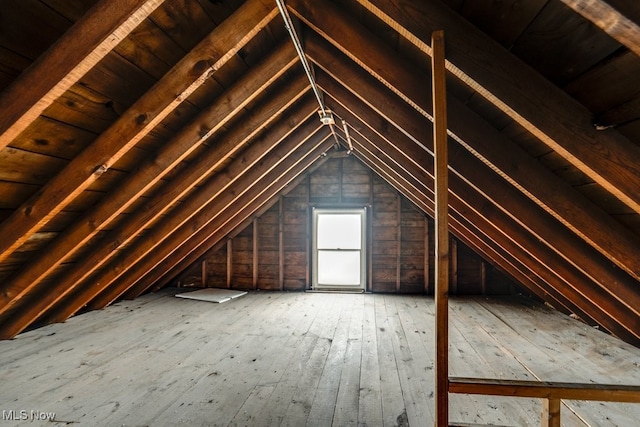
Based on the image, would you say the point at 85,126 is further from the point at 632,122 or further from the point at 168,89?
the point at 632,122

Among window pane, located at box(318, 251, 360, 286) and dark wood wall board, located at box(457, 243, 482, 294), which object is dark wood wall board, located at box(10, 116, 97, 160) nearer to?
window pane, located at box(318, 251, 360, 286)

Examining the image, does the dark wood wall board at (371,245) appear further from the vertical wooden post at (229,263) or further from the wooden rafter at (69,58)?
the wooden rafter at (69,58)

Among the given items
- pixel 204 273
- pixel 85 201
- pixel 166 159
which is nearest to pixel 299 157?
pixel 166 159

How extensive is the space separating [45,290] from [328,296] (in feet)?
12.0

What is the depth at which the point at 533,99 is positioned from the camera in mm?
1203

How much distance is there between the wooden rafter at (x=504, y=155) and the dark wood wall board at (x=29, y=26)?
3.96 ft

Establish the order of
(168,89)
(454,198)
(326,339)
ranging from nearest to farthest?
(168,89) < (454,198) < (326,339)

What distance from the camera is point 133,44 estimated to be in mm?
1590

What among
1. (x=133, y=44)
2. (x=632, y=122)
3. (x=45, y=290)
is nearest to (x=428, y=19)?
(x=632, y=122)

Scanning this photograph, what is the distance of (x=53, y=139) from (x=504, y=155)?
99.5 inches

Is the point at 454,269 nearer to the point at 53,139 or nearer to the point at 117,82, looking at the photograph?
the point at 117,82

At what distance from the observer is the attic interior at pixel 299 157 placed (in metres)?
1.20

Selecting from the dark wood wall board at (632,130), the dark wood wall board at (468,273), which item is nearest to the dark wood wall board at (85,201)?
the dark wood wall board at (632,130)

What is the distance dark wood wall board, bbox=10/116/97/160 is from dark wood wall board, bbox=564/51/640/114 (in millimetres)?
2440
